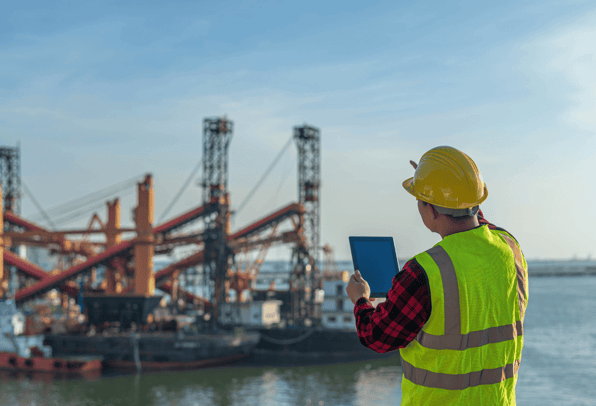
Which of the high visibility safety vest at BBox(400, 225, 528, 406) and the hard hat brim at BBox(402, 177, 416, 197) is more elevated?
the hard hat brim at BBox(402, 177, 416, 197)

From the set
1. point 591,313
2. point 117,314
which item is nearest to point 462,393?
point 117,314

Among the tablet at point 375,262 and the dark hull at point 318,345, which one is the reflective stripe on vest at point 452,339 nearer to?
the tablet at point 375,262

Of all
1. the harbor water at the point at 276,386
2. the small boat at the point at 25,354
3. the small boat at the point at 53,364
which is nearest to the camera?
the harbor water at the point at 276,386

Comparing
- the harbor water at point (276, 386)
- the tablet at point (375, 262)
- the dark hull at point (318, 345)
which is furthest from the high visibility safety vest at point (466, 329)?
the dark hull at point (318, 345)

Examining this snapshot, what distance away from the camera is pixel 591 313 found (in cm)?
7769

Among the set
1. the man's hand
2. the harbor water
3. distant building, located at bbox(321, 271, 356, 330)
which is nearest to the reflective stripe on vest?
the man's hand

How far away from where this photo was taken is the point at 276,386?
103 feet

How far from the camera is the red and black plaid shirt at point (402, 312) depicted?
190 cm

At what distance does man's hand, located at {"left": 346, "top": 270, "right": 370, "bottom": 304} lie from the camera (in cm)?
222

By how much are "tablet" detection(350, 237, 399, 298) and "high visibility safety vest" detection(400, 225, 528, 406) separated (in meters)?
0.38

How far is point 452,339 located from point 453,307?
106 mm

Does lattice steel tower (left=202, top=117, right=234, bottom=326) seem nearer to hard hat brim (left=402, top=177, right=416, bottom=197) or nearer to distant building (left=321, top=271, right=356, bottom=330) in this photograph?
distant building (left=321, top=271, right=356, bottom=330)

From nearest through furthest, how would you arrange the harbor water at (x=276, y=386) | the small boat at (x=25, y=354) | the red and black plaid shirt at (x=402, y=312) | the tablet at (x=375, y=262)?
1. the red and black plaid shirt at (x=402, y=312)
2. the tablet at (x=375, y=262)
3. the harbor water at (x=276, y=386)
4. the small boat at (x=25, y=354)

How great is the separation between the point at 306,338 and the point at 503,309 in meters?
38.3
